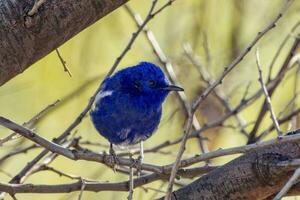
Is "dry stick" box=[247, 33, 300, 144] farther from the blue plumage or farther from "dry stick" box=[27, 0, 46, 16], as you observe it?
"dry stick" box=[27, 0, 46, 16]

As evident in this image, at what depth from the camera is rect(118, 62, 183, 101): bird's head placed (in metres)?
3.63

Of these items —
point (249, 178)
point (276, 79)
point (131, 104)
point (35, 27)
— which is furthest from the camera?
point (276, 79)

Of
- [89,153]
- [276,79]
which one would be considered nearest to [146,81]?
[276,79]

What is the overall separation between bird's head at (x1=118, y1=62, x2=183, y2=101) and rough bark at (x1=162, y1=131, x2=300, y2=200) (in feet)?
3.28

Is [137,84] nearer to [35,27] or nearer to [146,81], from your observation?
[146,81]

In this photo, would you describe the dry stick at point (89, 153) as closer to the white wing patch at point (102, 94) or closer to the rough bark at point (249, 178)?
the rough bark at point (249, 178)

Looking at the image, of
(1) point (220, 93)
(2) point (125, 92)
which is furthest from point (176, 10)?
(2) point (125, 92)

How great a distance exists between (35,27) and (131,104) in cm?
113

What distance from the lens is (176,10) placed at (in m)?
5.67

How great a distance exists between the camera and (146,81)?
3.65 meters

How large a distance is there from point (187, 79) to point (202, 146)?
106 cm

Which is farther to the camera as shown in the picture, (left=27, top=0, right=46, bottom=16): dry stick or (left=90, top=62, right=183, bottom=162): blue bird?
(left=90, top=62, right=183, bottom=162): blue bird

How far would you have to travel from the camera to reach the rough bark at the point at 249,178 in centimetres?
257

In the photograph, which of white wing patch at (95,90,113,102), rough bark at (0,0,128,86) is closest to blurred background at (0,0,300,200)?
white wing patch at (95,90,113,102)
